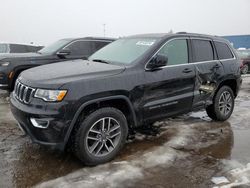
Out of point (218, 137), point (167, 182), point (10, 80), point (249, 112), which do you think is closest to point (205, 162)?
point (167, 182)

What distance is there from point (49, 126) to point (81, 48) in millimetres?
5599

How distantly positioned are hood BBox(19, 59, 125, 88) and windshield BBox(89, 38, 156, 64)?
372 mm

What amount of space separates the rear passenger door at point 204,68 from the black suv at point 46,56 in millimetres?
3751

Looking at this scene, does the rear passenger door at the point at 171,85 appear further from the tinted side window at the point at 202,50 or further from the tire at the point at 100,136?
the tire at the point at 100,136

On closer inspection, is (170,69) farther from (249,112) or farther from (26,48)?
(26,48)

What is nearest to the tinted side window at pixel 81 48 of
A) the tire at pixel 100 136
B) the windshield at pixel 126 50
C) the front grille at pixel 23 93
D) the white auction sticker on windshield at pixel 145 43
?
the windshield at pixel 126 50

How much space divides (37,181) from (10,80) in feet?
16.0

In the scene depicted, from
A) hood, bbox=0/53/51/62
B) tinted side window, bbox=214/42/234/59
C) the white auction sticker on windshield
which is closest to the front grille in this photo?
the white auction sticker on windshield

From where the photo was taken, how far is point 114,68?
4.32m

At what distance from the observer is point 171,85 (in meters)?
A: 4.84

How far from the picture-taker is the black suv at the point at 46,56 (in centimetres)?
791

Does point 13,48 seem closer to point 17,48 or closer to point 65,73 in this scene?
point 17,48

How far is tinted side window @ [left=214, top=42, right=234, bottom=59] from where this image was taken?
610 cm

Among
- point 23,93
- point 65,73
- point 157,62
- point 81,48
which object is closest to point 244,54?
point 81,48
